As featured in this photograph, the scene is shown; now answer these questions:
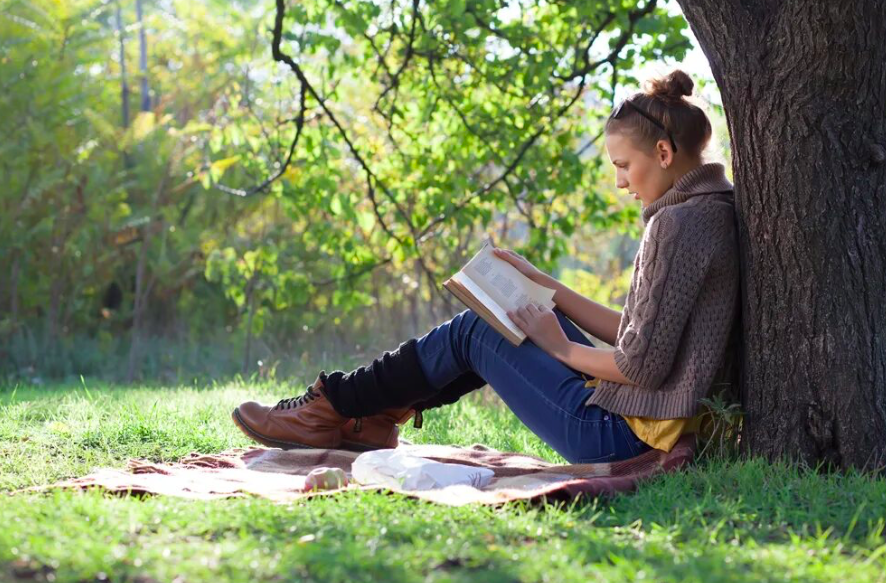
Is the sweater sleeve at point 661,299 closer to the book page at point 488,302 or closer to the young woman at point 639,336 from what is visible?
the young woman at point 639,336

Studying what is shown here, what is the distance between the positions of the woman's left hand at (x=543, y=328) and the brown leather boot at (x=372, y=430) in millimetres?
638

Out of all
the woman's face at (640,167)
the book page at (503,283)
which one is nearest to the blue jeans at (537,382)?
the book page at (503,283)

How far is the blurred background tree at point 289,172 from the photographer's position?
6598mm

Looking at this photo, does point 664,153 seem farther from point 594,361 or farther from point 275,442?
point 275,442

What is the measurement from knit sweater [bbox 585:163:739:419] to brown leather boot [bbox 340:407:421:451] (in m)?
0.87

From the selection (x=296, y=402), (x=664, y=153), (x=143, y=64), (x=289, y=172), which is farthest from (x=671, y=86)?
(x=143, y=64)

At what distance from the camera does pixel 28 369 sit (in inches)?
337

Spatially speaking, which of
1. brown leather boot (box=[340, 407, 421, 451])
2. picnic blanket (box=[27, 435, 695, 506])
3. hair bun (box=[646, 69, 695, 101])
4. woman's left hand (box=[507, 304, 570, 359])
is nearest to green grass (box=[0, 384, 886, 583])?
picnic blanket (box=[27, 435, 695, 506])

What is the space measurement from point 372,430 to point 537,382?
768 mm

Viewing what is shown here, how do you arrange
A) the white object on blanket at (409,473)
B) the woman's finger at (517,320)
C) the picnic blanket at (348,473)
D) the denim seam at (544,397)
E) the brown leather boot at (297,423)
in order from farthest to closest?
the brown leather boot at (297,423) → the woman's finger at (517,320) → the denim seam at (544,397) → the white object on blanket at (409,473) → the picnic blanket at (348,473)

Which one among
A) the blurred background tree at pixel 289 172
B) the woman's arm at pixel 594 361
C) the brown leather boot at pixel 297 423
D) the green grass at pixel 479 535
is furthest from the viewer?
the blurred background tree at pixel 289 172

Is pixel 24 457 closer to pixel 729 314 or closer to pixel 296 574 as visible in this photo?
pixel 296 574

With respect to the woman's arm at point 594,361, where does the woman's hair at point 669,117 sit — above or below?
above

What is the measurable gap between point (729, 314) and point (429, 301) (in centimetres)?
627
